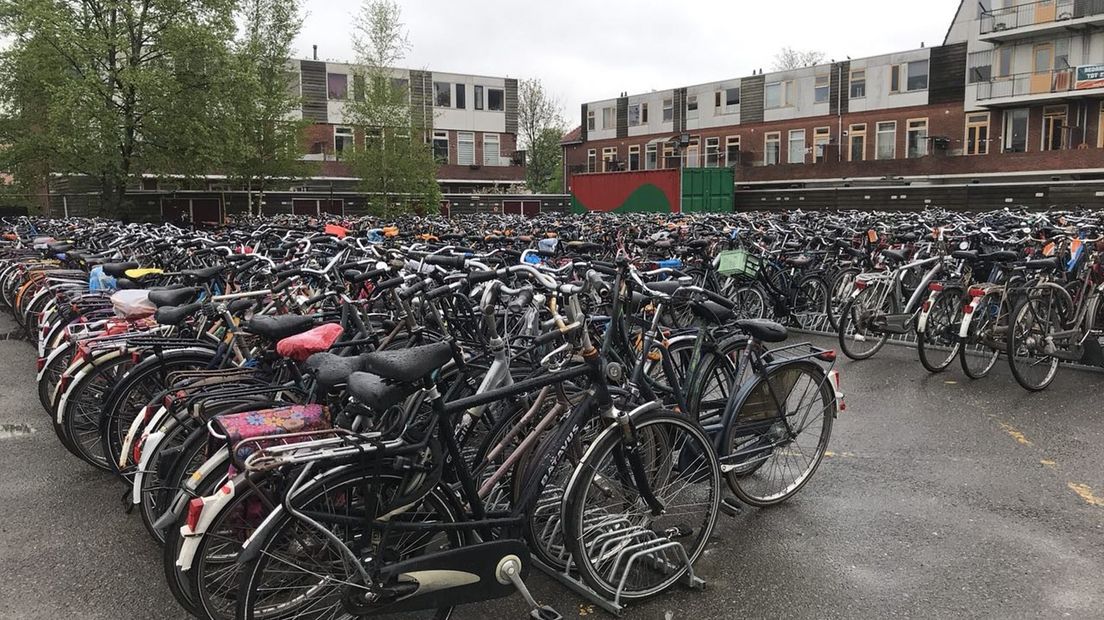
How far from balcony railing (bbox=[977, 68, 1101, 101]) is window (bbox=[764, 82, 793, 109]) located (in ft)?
31.3

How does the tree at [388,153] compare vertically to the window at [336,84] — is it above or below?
below

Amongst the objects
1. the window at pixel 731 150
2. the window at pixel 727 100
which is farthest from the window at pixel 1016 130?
the window at pixel 727 100

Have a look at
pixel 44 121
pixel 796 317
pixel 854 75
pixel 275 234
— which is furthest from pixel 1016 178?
pixel 44 121

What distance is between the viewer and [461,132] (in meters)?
43.7

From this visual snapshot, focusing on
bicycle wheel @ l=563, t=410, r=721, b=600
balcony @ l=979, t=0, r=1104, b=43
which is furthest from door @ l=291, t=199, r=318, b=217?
bicycle wheel @ l=563, t=410, r=721, b=600

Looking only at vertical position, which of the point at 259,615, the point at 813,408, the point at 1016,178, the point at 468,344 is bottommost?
the point at 259,615

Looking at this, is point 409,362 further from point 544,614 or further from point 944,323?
point 944,323

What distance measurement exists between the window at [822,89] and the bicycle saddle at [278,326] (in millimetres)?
39584

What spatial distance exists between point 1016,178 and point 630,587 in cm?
3320

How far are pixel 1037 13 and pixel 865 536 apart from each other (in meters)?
34.2

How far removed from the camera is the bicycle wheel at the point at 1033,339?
5.88 meters

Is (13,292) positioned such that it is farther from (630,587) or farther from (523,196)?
(523,196)

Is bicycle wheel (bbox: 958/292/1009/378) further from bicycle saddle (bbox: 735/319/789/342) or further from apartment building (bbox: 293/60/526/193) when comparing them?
apartment building (bbox: 293/60/526/193)

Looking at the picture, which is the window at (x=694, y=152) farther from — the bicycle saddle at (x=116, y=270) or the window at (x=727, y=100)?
the bicycle saddle at (x=116, y=270)
